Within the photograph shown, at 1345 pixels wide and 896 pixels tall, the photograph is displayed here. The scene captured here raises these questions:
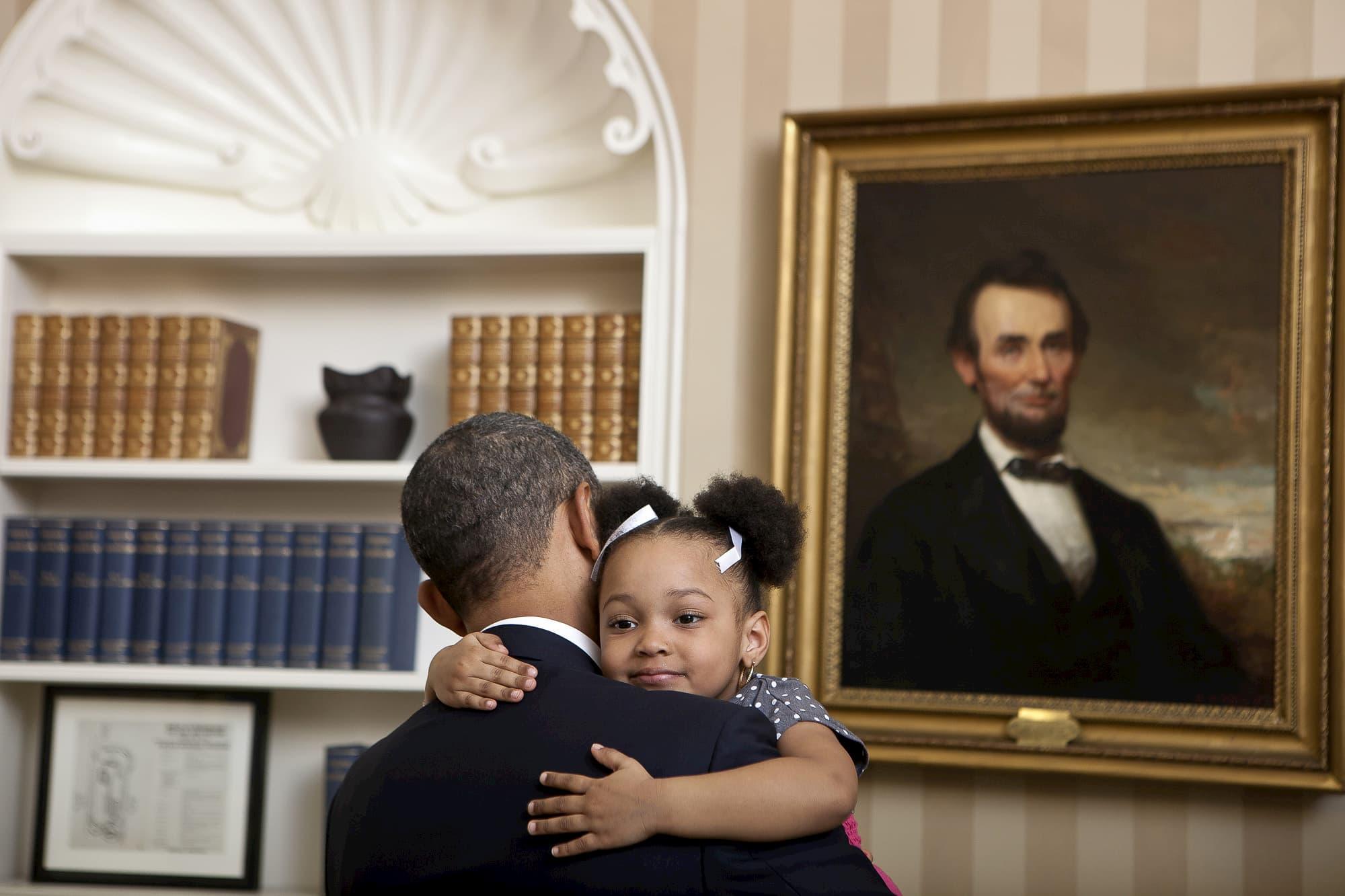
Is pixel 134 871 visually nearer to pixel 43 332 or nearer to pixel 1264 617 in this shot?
pixel 43 332

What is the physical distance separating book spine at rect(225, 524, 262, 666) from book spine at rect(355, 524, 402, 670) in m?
0.25

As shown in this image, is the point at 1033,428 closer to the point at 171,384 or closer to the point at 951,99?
the point at 951,99

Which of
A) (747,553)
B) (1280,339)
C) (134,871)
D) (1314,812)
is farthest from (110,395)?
(1314,812)

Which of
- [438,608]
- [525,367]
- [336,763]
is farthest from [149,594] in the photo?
[438,608]

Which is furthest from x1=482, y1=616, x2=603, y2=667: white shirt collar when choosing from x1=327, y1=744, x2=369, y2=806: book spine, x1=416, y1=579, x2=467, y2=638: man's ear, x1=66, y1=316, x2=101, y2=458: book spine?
x1=66, y1=316, x2=101, y2=458: book spine

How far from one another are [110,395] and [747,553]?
6.34 feet

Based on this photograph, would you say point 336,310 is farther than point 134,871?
Yes

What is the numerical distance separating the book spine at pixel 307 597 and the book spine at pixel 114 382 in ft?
1.64

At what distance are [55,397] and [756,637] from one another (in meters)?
2.05

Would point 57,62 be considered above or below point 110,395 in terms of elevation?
above

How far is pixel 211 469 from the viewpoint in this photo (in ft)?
9.46

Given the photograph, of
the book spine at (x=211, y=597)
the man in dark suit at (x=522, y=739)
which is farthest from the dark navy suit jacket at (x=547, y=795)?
the book spine at (x=211, y=597)

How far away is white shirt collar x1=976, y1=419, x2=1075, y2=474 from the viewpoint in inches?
103

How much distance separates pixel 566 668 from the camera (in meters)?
1.31
